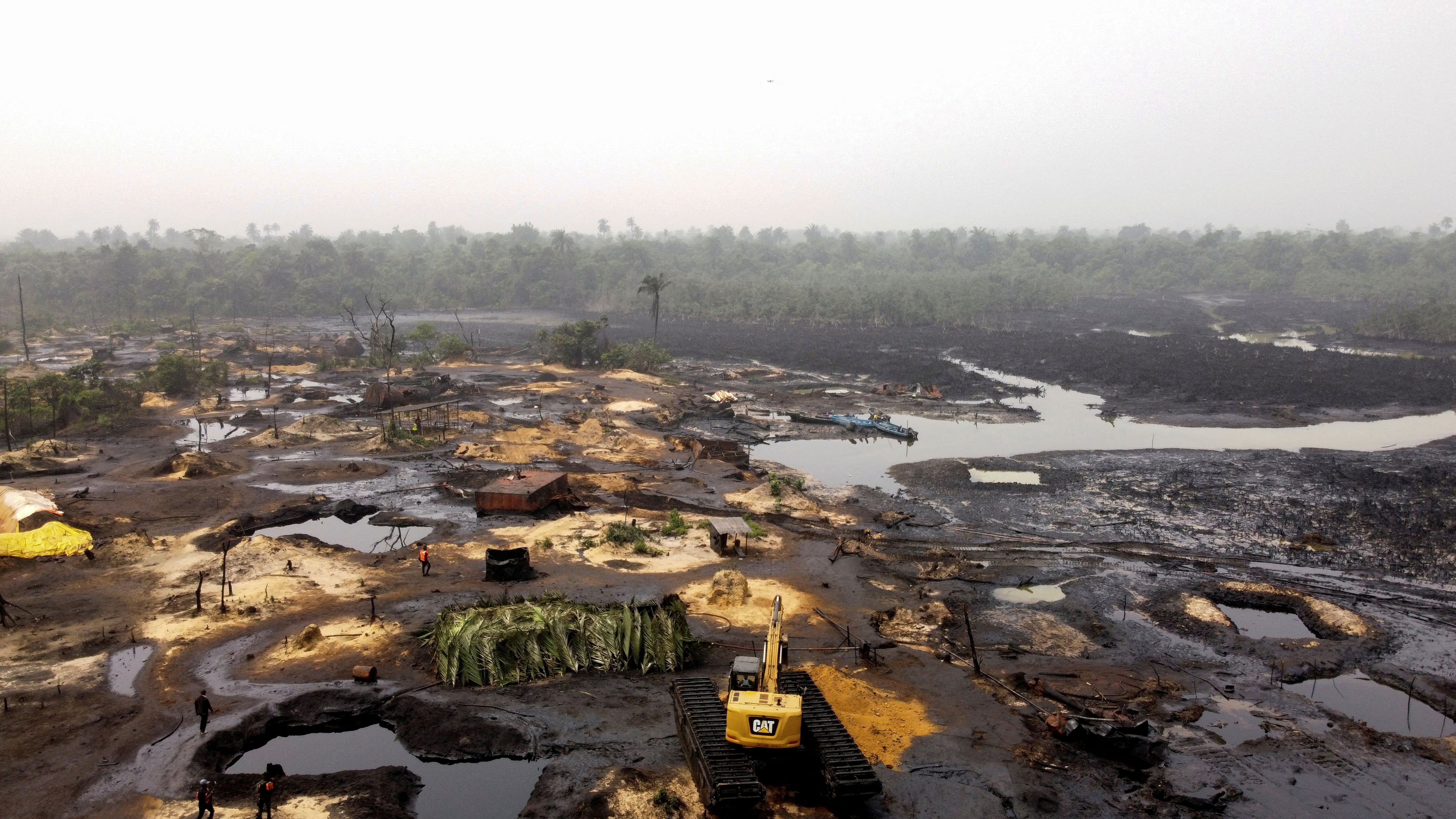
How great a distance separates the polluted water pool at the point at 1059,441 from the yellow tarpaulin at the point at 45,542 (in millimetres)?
24858

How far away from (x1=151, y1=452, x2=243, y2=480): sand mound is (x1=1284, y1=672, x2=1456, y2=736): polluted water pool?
113ft

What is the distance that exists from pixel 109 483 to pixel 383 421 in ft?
43.4

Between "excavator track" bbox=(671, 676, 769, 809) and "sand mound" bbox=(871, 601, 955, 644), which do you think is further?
"sand mound" bbox=(871, 601, 955, 644)

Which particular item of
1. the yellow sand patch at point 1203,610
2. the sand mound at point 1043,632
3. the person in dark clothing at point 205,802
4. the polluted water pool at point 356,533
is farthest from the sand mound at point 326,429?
the yellow sand patch at point 1203,610

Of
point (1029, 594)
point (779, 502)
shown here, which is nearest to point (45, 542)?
point (779, 502)

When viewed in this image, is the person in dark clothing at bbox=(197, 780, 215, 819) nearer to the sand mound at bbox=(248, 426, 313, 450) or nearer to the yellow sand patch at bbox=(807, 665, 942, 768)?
the yellow sand patch at bbox=(807, 665, 942, 768)

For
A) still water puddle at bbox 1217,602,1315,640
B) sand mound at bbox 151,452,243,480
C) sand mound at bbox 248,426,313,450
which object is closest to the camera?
still water puddle at bbox 1217,602,1315,640

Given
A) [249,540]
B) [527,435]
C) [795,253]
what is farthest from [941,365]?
[795,253]

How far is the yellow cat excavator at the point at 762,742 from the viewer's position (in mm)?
12383

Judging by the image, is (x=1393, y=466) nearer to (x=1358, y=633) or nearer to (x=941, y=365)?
(x=1358, y=633)

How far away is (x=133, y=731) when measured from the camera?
1464cm

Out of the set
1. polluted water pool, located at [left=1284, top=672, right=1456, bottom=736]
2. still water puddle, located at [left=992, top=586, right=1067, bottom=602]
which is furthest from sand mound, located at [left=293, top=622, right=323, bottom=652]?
polluted water pool, located at [left=1284, top=672, right=1456, bottom=736]

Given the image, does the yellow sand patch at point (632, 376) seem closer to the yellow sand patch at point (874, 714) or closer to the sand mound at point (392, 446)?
the sand mound at point (392, 446)

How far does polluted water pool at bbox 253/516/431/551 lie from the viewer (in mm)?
26094
